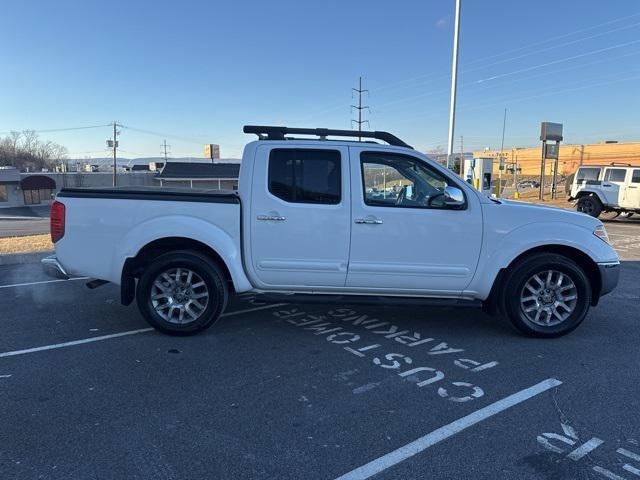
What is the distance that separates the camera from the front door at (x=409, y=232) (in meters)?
4.73

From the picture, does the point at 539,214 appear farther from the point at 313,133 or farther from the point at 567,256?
the point at 313,133

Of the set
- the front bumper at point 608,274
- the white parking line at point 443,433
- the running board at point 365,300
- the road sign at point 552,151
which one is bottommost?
the white parking line at point 443,433

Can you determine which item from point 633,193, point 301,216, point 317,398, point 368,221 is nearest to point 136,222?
point 301,216

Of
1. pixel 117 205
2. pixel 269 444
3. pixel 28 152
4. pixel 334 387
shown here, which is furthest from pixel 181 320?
pixel 28 152

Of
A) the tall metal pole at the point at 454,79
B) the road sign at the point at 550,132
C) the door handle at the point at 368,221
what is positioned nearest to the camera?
the door handle at the point at 368,221

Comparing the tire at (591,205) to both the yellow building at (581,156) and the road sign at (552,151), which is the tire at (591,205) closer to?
the road sign at (552,151)

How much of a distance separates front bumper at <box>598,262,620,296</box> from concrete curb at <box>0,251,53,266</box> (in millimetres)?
9237

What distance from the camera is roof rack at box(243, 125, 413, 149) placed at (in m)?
5.03

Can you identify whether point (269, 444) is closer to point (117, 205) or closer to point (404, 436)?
point (404, 436)

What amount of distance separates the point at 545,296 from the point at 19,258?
9.02 metres

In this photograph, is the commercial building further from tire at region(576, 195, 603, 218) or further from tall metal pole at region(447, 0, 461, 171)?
tire at region(576, 195, 603, 218)

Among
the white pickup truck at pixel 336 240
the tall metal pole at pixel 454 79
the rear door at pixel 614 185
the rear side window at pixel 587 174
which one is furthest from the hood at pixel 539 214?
the rear side window at pixel 587 174

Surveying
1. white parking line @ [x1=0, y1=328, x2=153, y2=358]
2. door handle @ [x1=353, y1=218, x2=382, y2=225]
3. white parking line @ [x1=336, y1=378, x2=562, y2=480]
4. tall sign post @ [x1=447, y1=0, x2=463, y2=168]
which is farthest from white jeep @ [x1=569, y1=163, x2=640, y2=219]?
white parking line @ [x1=0, y1=328, x2=153, y2=358]

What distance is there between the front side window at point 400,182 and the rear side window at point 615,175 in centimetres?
1595
